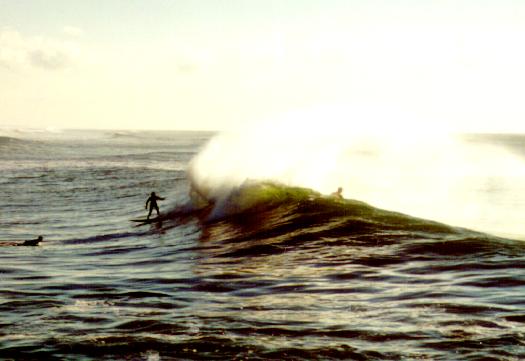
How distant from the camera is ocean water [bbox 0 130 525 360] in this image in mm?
8953

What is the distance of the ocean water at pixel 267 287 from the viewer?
8953 millimetres

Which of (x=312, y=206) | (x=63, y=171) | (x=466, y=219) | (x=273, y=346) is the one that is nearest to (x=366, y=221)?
Answer: (x=312, y=206)

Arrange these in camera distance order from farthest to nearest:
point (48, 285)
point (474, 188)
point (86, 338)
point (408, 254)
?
point (474, 188) < point (408, 254) < point (48, 285) < point (86, 338)

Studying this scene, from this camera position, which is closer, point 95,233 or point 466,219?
point 95,233

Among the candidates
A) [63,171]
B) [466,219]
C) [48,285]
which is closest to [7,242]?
[48,285]

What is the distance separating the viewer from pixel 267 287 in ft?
41.3

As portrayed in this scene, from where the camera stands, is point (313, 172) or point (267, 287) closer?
point (267, 287)

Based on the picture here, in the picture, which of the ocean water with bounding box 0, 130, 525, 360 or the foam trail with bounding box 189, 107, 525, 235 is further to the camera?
the foam trail with bounding box 189, 107, 525, 235

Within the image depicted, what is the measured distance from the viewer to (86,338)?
9.42 m

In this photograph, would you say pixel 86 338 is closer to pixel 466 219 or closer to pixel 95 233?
pixel 95 233

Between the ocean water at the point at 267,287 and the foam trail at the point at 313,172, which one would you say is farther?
the foam trail at the point at 313,172

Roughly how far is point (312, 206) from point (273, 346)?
1331cm

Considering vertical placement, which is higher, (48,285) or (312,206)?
(312,206)

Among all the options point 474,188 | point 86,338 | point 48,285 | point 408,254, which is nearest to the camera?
point 86,338
